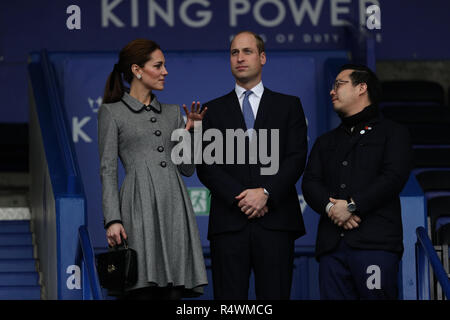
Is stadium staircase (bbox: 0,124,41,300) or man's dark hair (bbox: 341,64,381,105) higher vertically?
man's dark hair (bbox: 341,64,381,105)

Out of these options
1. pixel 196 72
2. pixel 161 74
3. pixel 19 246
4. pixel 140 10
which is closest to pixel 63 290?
pixel 161 74

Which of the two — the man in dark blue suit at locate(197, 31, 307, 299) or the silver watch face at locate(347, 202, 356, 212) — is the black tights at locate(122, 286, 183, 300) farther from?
the silver watch face at locate(347, 202, 356, 212)

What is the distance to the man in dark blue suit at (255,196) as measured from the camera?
589 cm

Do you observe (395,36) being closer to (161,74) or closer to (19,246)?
(19,246)

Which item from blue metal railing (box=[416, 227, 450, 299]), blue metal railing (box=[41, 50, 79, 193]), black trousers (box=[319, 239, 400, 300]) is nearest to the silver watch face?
black trousers (box=[319, 239, 400, 300])

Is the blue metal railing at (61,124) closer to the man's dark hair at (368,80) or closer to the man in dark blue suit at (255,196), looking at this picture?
the man in dark blue suit at (255,196)

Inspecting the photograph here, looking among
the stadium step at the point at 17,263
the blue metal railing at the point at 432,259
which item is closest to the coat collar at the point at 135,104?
the blue metal railing at the point at 432,259

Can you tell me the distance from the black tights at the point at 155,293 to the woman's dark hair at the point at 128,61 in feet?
3.35

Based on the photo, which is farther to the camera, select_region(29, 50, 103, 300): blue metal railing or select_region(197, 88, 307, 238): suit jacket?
select_region(29, 50, 103, 300): blue metal railing

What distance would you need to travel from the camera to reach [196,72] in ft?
30.3

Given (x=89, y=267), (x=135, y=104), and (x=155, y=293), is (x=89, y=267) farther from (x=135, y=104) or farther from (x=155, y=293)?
(x=135, y=104)

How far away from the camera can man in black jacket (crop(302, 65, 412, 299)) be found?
18.9 feet
